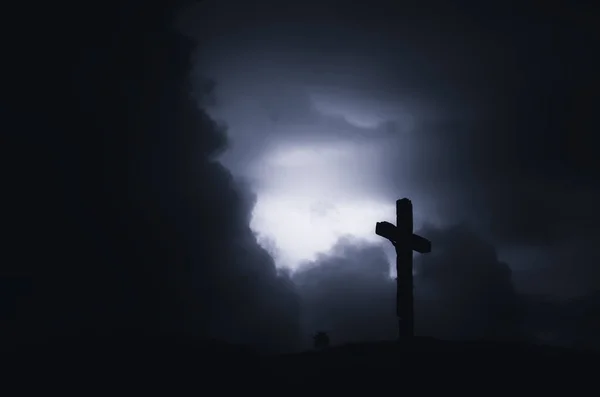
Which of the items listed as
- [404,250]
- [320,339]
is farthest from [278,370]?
[320,339]

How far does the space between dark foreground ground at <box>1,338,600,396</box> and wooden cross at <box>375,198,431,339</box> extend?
3.53 metres

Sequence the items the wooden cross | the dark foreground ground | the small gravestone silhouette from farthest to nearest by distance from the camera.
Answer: the small gravestone silhouette, the wooden cross, the dark foreground ground

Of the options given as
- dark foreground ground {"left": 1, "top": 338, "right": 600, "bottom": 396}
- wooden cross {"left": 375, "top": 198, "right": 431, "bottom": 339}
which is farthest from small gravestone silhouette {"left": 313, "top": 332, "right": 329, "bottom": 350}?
dark foreground ground {"left": 1, "top": 338, "right": 600, "bottom": 396}

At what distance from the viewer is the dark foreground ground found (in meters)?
10.0

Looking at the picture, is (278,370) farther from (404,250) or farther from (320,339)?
(320,339)

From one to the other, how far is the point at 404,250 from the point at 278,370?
679 centimetres

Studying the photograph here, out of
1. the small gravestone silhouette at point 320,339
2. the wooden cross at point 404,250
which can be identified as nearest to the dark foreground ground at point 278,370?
the wooden cross at point 404,250

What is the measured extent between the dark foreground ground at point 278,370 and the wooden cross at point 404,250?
353 centimetres

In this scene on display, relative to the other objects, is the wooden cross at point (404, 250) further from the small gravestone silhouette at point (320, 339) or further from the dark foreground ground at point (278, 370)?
the small gravestone silhouette at point (320, 339)

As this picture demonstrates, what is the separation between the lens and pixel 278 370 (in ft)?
38.0

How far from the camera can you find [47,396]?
946cm

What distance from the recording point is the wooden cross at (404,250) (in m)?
16.3

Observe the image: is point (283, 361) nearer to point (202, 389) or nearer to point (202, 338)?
point (202, 338)

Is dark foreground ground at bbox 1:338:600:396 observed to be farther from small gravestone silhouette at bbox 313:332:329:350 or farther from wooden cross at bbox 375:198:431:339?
small gravestone silhouette at bbox 313:332:329:350
